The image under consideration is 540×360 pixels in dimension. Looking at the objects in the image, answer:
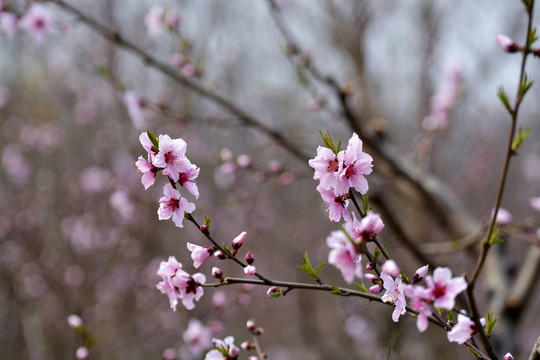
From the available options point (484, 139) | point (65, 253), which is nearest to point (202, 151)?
point (65, 253)

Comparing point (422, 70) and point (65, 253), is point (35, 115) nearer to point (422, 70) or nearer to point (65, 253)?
point (65, 253)

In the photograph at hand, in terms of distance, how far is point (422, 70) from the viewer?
766cm

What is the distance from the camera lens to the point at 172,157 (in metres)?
1.36

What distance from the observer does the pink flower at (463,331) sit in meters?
1.06

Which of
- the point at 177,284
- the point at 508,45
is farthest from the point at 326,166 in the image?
the point at 508,45

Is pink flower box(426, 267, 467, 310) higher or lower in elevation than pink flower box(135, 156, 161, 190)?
lower

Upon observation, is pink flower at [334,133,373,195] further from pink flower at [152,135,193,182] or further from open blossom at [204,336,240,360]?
open blossom at [204,336,240,360]

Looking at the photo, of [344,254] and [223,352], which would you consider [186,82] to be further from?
[344,254]

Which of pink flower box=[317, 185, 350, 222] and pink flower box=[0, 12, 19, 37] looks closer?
pink flower box=[317, 185, 350, 222]

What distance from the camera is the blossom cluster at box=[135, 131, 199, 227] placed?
132 centimetres

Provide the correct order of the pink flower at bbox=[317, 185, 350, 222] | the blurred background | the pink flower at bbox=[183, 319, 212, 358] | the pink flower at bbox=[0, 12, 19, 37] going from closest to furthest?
the pink flower at bbox=[317, 185, 350, 222]
the pink flower at bbox=[183, 319, 212, 358]
the pink flower at bbox=[0, 12, 19, 37]
the blurred background

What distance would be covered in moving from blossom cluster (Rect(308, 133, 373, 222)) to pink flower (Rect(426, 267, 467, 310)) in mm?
308

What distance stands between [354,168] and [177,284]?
27.1 inches

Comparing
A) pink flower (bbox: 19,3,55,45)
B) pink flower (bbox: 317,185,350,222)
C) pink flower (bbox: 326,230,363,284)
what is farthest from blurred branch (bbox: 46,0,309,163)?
pink flower (bbox: 326,230,363,284)
